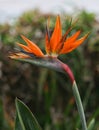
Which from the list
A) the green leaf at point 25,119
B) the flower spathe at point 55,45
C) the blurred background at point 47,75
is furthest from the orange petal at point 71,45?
the blurred background at point 47,75

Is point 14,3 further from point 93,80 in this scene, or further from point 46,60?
point 46,60

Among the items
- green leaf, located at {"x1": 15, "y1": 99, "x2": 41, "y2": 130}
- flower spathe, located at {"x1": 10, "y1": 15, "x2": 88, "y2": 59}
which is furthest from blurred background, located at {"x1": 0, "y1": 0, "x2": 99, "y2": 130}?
flower spathe, located at {"x1": 10, "y1": 15, "x2": 88, "y2": 59}

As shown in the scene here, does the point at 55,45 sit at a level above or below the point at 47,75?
above

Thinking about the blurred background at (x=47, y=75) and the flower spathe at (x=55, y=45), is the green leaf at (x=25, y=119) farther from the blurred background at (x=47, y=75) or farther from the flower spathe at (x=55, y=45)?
the blurred background at (x=47, y=75)

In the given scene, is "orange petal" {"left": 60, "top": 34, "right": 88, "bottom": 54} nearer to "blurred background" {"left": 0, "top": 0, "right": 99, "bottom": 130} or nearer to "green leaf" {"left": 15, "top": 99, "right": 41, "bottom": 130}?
"green leaf" {"left": 15, "top": 99, "right": 41, "bottom": 130}

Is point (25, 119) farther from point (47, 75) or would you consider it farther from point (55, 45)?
point (47, 75)

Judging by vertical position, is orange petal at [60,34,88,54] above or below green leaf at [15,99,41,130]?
above

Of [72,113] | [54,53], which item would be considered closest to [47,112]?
[72,113]

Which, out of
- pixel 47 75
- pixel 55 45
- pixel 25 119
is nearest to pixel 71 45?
pixel 55 45
